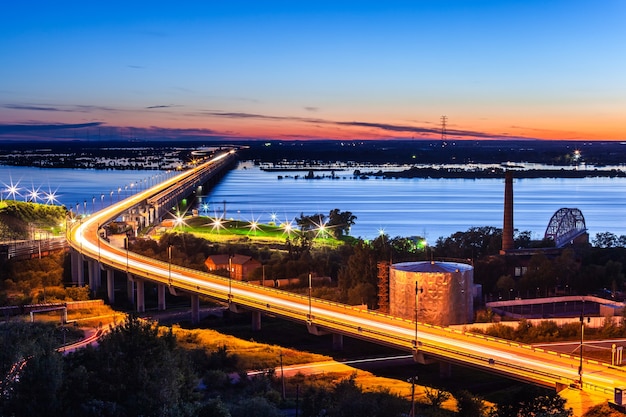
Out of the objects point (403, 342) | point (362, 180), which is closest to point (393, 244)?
point (403, 342)

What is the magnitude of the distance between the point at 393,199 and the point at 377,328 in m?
91.5

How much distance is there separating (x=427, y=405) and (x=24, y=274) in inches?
1192

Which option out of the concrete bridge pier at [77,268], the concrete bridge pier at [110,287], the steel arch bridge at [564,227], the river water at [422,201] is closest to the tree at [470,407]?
the concrete bridge pier at [110,287]

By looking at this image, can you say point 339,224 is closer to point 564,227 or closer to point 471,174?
point 564,227

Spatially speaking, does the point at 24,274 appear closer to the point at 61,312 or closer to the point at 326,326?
the point at 61,312

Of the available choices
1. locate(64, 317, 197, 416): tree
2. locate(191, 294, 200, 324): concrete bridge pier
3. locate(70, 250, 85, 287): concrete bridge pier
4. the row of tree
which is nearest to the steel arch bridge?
locate(191, 294, 200, 324): concrete bridge pier

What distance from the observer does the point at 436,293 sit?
30922mm

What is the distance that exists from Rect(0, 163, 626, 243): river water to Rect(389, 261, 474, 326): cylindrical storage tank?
123 feet

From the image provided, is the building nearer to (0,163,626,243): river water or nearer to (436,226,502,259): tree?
(436,226,502,259): tree

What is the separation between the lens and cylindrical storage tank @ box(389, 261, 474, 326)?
1216 inches

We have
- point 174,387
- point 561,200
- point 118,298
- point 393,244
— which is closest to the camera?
point 174,387

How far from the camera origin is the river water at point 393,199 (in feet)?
281

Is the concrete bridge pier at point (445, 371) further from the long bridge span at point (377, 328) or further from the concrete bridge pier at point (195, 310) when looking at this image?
the concrete bridge pier at point (195, 310)

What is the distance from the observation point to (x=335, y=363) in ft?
92.2
